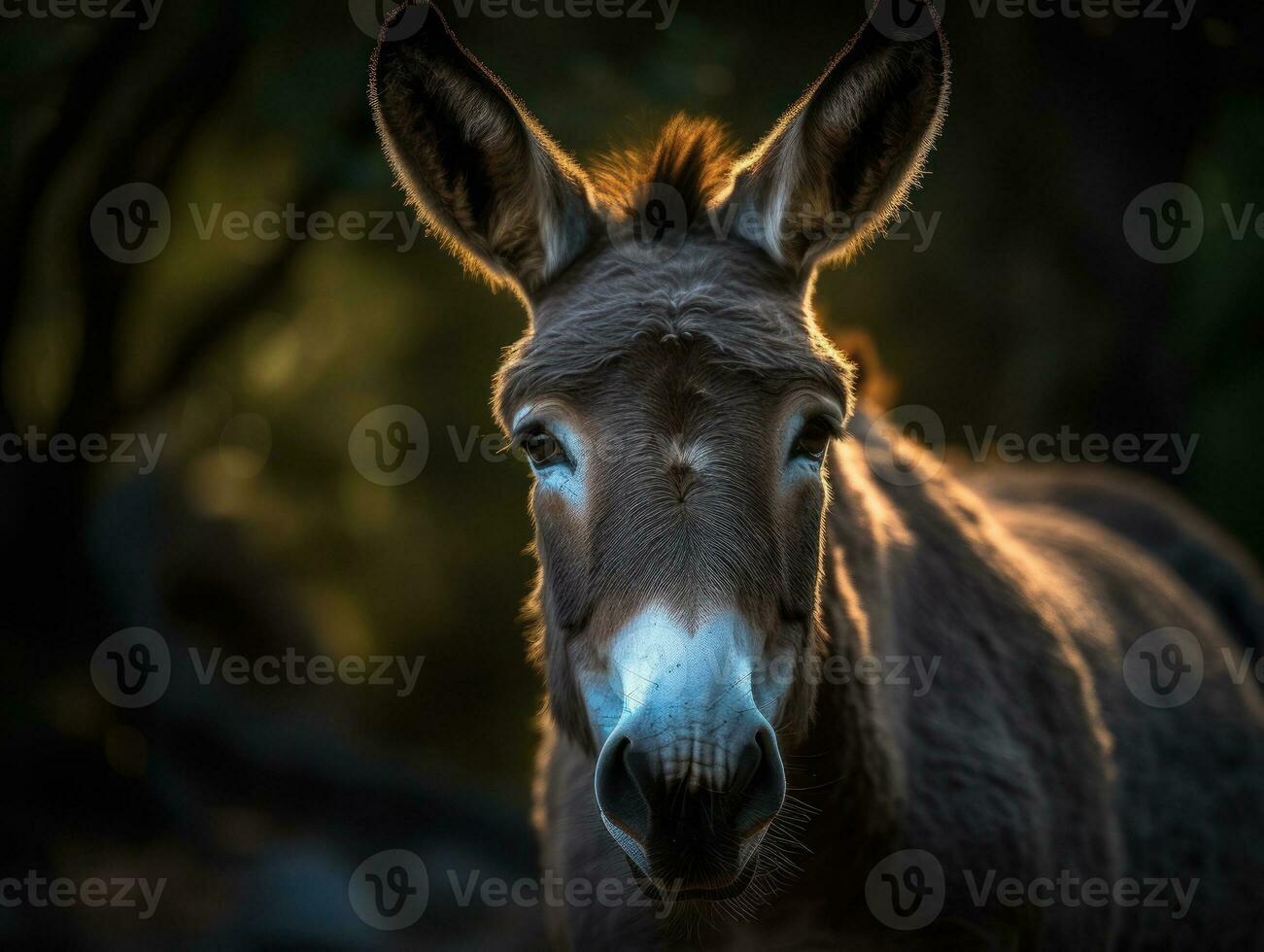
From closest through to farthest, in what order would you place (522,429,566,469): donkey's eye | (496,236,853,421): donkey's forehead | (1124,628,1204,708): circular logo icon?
1. (496,236,853,421): donkey's forehead
2. (522,429,566,469): donkey's eye
3. (1124,628,1204,708): circular logo icon

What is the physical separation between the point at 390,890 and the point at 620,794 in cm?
538

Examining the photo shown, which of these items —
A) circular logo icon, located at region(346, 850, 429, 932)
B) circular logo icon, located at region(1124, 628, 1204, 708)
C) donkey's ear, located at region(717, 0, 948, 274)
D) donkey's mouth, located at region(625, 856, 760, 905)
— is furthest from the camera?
circular logo icon, located at region(346, 850, 429, 932)

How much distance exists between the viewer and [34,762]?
19.3 ft

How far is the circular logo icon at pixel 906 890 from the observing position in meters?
2.76

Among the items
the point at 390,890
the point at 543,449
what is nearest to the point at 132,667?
the point at 390,890

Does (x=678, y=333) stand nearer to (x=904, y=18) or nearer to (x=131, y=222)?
(x=904, y=18)

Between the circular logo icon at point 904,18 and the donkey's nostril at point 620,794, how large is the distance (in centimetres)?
188

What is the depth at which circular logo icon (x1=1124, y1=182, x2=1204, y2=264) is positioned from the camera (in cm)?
732

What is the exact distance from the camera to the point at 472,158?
3002 millimetres

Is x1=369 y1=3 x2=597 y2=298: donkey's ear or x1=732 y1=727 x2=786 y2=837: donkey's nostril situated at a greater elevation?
x1=369 y1=3 x2=597 y2=298: donkey's ear

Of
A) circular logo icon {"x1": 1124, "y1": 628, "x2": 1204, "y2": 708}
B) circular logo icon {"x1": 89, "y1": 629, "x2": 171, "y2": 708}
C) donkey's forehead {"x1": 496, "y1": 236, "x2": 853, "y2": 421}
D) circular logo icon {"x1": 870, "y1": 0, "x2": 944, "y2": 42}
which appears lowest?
circular logo icon {"x1": 89, "y1": 629, "x2": 171, "y2": 708}

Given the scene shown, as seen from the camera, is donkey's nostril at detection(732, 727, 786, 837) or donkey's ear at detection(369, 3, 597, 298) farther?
donkey's ear at detection(369, 3, 597, 298)

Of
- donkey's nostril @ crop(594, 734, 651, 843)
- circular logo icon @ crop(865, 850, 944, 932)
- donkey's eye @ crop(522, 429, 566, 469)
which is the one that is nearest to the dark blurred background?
donkey's eye @ crop(522, 429, 566, 469)

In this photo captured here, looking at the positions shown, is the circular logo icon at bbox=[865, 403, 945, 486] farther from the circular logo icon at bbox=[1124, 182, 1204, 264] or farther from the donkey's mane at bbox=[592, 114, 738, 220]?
the circular logo icon at bbox=[1124, 182, 1204, 264]
